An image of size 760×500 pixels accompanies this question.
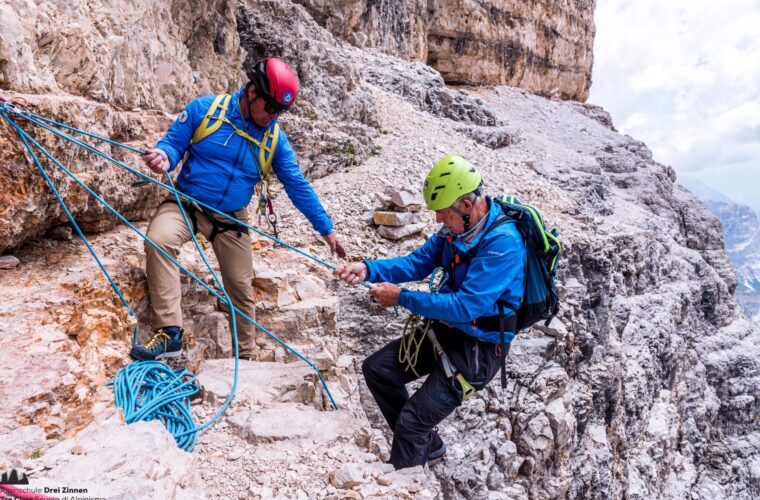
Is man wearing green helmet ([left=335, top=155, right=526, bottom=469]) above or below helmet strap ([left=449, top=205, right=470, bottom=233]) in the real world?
below

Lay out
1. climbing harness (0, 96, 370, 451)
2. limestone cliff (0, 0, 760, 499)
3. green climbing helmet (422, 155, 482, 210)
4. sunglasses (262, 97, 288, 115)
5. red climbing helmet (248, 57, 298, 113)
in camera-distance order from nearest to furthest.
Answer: limestone cliff (0, 0, 760, 499) → climbing harness (0, 96, 370, 451) → green climbing helmet (422, 155, 482, 210) → red climbing helmet (248, 57, 298, 113) → sunglasses (262, 97, 288, 115)

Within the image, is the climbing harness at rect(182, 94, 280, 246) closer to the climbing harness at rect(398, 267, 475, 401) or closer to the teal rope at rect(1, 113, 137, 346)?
the teal rope at rect(1, 113, 137, 346)

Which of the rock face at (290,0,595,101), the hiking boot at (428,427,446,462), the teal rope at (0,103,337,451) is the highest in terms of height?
the rock face at (290,0,595,101)

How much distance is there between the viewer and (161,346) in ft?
14.6

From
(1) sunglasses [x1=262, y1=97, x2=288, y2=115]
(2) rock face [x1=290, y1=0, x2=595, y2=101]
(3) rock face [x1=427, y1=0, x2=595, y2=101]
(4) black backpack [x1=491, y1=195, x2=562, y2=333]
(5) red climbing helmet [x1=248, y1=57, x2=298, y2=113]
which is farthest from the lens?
(3) rock face [x1=427, y1=0, x2=595, y2=101]

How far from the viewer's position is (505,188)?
12.5m

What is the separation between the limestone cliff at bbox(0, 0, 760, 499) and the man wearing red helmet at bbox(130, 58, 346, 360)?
0.43m

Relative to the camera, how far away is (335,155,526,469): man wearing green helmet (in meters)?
3.71

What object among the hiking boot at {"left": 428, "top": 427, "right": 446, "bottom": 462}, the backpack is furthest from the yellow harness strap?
the hiking boot at {"left": 428, "top": 427, "right": 446, "bottom": 462}

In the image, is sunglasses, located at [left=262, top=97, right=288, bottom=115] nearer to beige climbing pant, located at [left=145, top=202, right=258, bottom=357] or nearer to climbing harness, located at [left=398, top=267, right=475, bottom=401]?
beige climbing pant, located at [left=145, top=202, right=258, bottom=357]

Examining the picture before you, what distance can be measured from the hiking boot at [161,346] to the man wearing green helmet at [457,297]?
1749 millimetres

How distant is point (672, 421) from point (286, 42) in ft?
50.7

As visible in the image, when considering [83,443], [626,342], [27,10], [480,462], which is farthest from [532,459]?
[27,10]

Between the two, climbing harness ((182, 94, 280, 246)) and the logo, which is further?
climbing harness ((182, 94, 280, 246))
